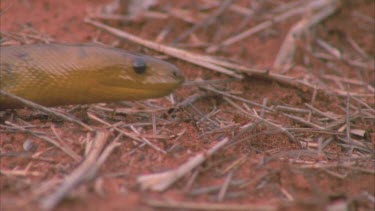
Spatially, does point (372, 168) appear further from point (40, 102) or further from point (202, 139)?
point (40, 102)

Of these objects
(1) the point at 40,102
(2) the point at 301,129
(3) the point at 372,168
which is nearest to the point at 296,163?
(3) the point at 372,168

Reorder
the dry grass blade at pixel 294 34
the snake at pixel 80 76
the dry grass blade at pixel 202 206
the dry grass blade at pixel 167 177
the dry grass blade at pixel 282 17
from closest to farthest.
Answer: the dry grass blade at pixel 202 206 < the dry grass blade at pixel 167 177 < the snake at pixel 80 76 < the dry grass blade at pixel 294 34 < the dry grass blade at pixel 282 17

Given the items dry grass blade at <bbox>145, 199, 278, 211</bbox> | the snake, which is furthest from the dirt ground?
the snake

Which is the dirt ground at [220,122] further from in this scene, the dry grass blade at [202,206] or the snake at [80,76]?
the snake at [80,76]

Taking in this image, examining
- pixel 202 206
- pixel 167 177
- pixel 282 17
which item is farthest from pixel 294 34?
pixel 202 206

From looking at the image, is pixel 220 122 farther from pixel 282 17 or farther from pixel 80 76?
pixel 282 17

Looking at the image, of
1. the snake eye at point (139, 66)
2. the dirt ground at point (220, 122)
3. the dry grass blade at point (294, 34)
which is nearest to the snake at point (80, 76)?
the snake eye at point (139, 66)
